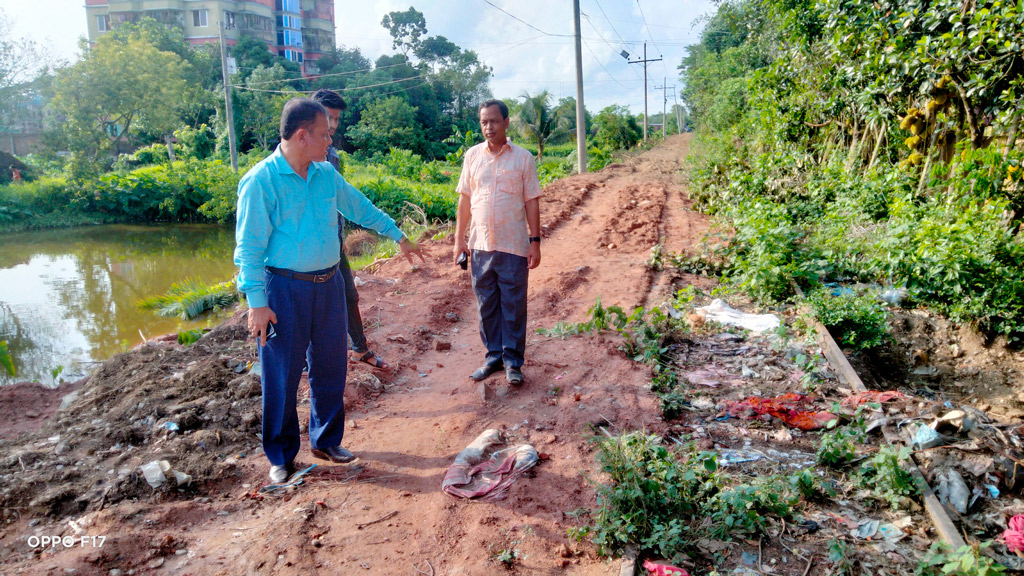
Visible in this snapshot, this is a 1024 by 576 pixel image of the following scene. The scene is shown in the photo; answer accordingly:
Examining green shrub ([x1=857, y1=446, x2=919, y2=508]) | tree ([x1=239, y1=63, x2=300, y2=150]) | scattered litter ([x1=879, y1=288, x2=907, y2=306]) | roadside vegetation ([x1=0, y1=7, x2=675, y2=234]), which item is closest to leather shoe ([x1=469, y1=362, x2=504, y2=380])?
green shrub ([x1=857, y1=446, x2=919, y2=508])

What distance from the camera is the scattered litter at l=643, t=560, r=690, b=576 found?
2.38m

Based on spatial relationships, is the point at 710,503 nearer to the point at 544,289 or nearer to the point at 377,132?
the point at 544,289

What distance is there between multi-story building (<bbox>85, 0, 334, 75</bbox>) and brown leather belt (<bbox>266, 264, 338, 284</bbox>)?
146 feet

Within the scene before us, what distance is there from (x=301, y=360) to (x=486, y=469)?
3.66 ft

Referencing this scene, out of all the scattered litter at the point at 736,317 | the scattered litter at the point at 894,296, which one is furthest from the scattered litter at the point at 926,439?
the scattered litter at the point at 894,296

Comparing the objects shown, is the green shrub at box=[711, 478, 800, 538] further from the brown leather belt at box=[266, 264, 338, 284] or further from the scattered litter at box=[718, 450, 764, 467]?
the brown leather belt at box=[266, 264, 338, 284]

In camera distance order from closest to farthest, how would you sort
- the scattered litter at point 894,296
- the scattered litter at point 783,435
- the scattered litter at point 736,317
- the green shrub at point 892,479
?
the green shrub at point 892,479
the scattered litter at point 783,435
the scattered litter at point 736,317
the scattered litter at point 894,296

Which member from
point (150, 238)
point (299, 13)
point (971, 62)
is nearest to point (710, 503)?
point (971, 62)

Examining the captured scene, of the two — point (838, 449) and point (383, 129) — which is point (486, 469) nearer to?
point (838, 449)

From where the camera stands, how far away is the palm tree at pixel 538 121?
30156 millimetres

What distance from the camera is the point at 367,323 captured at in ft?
19.6

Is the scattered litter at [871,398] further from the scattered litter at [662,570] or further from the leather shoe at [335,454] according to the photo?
the leather shoe at [335,454]

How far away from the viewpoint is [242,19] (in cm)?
4428

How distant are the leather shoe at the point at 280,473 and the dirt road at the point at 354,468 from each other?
10 centimetres
